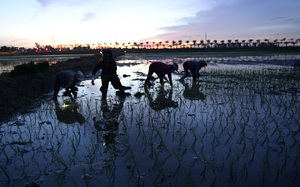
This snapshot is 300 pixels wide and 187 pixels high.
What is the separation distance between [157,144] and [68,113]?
10.3 feet

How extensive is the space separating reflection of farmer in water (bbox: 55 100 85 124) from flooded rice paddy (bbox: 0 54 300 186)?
23 millimetres

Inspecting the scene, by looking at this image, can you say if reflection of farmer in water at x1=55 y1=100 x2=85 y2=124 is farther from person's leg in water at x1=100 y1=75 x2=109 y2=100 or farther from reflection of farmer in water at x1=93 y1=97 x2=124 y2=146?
person's leg in water at x1=100 y1=75 x2=109 y2=100

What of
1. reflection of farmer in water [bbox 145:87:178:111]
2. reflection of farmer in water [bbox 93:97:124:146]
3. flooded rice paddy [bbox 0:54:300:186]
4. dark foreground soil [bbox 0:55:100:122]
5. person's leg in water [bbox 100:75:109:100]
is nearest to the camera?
flooded rice paddy [bbox 0:54:300:186]

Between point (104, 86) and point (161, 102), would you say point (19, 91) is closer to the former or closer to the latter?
point (104, 86)

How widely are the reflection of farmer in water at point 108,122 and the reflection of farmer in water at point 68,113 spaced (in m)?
0.47

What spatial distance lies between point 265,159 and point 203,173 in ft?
3.07

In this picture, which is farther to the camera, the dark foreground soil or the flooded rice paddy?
the dark foreground soil

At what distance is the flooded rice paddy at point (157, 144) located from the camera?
122 inches

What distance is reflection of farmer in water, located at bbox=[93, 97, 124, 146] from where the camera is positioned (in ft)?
15.0

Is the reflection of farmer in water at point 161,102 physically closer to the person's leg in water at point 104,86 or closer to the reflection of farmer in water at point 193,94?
the reflection of farmer in water at point 193,94

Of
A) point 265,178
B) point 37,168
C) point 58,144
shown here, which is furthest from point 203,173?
point 58,144

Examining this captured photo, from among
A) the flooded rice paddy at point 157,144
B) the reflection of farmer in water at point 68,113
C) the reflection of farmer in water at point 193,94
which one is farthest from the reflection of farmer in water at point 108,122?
the reflection of farmer in water at point 193,94

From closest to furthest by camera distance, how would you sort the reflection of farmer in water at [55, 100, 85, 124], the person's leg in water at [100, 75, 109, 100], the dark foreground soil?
1. the reflection of farmer in water at [55, 100, 85, 124]
2. the dark foreground soil
3. the person's leg in water at [100, 75, 109, 100]

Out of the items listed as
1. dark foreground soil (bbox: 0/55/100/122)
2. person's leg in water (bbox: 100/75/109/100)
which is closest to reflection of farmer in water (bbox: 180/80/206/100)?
person's leg in water (bbox: 100/75/109/100)
